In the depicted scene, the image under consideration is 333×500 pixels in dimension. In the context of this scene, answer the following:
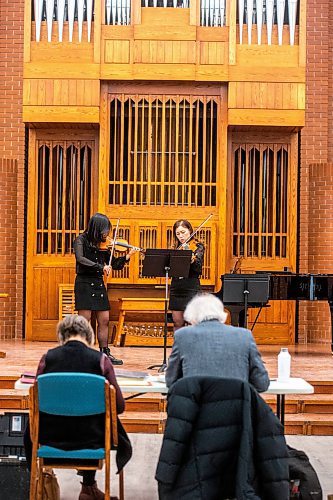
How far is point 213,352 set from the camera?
14.8 feet

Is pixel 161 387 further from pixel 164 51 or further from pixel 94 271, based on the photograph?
pixel 164 51

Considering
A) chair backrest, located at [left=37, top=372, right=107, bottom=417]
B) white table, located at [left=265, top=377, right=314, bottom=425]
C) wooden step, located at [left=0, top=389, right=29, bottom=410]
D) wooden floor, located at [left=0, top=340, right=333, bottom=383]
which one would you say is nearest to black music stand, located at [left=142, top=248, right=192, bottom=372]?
wooden floor, located at [left=0, top=340, right=333, bottom=383]

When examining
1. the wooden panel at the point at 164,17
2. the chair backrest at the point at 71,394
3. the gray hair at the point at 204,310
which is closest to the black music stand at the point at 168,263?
the gray hair at the point at 204,310

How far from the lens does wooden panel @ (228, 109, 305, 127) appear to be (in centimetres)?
1129

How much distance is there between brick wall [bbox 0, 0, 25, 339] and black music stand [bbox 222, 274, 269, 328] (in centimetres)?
382

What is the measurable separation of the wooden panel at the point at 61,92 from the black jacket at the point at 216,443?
7.65m

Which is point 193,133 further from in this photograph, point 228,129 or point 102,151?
point 102,151

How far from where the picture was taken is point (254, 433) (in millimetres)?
4156

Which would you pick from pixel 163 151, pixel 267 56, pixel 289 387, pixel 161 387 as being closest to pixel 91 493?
pixel 161 387

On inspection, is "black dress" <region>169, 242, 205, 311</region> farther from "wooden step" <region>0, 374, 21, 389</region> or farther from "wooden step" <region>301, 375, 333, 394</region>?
"wooden step" <region>0, 374, 21, 389</region>

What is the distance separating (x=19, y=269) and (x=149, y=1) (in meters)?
3.87

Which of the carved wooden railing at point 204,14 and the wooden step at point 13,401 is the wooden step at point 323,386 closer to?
the wooden step at point 13,401

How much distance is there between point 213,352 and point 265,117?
7.22m

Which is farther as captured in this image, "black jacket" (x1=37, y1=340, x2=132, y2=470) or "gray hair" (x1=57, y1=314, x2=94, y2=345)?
"gray hair" (x1=57, y1=314, x2=94, y2=345)
